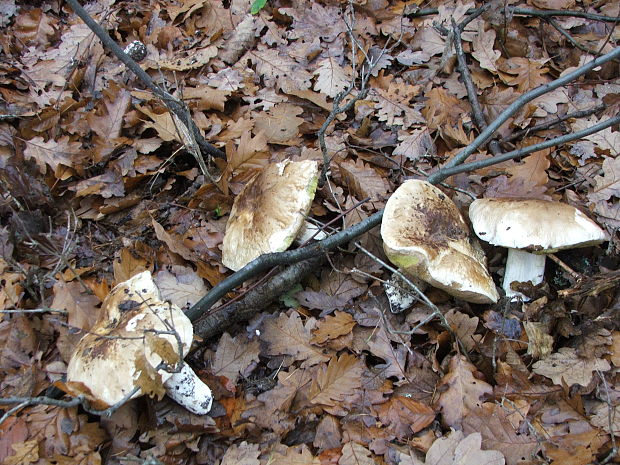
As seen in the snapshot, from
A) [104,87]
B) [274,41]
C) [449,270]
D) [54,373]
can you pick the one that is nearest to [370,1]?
[274,41]

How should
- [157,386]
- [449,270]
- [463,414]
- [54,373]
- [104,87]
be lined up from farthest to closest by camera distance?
[104,87] → [54,373] → [449,270] → [463,414] → [157,386]

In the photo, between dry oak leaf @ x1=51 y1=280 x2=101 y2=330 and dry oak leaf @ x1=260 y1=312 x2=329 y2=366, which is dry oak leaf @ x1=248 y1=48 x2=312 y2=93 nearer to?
dry oak leaf @ x1=260 y1=312 x2=329 y2=366

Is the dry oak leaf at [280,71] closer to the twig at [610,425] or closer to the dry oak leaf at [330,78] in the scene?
the dry oak leaf at [330,78]

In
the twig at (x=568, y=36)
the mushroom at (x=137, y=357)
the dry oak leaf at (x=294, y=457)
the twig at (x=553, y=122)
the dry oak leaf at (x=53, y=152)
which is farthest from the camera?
the twig at (x=568, y=36)

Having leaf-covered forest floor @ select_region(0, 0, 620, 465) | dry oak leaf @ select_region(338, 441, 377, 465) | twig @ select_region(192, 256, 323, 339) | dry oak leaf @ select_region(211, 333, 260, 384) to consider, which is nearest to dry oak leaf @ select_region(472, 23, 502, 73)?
leaf-covered forest floor @ select_region(0, 0, 620, 465)

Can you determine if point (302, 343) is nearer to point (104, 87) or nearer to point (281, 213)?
point (281, 213)

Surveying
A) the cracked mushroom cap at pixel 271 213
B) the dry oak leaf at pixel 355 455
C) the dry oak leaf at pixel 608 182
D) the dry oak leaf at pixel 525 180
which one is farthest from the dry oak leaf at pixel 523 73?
the dry oak leaf at pixel 355 455
